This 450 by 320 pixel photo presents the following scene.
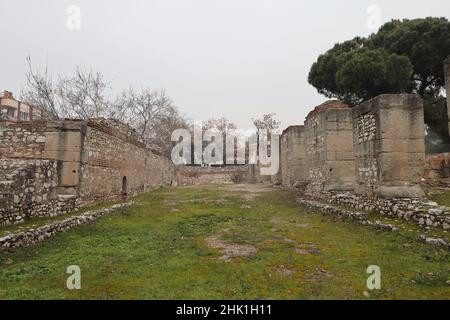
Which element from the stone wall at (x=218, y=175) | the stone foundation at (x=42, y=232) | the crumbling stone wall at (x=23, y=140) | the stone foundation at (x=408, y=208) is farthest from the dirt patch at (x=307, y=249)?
the stone wall at (x=218, y=175)

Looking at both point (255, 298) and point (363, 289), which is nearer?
point (255, 298)

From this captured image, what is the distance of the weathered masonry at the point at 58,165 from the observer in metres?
8.30

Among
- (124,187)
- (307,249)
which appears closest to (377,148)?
(307,249)

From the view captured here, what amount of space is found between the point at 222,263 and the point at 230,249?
111 cm

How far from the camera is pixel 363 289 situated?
4648 mm

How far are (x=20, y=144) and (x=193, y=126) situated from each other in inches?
1770

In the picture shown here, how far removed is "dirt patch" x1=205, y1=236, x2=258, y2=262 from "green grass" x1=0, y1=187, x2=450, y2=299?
0.17m

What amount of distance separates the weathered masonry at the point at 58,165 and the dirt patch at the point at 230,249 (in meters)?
4.67

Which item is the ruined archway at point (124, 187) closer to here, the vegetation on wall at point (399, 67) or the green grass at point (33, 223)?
the green grass at point (33, 223)

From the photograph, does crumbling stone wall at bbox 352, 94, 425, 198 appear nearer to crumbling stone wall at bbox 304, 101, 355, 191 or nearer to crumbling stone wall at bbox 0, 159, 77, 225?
crumbling stone wall at bbox 304, 101, 355, 191

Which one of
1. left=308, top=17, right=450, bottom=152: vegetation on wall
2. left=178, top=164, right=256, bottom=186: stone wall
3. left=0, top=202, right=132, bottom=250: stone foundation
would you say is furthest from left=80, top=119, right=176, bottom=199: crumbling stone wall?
left=178, top=164, right=256, bottom=186: stone wall

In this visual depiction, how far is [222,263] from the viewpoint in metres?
5.96
